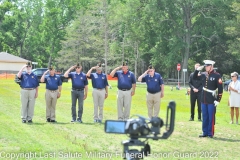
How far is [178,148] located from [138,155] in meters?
6.08

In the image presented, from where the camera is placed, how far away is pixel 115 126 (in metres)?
4.02

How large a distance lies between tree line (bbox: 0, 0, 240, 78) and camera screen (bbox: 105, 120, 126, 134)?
139 feet

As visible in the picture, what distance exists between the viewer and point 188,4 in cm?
5638

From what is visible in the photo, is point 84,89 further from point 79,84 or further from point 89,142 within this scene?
point 89,142

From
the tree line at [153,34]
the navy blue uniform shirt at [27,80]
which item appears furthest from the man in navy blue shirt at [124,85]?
the tree line at [153,34]

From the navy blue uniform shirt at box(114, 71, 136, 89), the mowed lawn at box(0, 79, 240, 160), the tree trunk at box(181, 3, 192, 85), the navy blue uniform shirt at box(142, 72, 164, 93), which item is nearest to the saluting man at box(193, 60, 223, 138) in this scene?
the mowed lawn at box(0, 79, 240, 160)

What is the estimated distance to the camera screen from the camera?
400 centimetres

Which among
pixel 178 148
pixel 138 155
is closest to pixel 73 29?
pixel 178 148

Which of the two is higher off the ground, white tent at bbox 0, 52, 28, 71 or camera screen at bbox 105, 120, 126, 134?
white tent at bbox 0, 52, 28, 71

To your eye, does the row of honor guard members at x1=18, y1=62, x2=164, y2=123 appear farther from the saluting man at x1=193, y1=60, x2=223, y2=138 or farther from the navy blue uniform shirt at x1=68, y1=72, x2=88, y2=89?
the saluting man at x1=193, y1=60, x2=223, y2=138

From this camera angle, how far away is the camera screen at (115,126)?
13.1ft

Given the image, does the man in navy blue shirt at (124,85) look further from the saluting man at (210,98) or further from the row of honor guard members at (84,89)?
the saluting man at (210,98)

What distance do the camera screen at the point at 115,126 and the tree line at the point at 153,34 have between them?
4251cm

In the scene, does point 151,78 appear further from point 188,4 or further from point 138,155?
point 188,4
